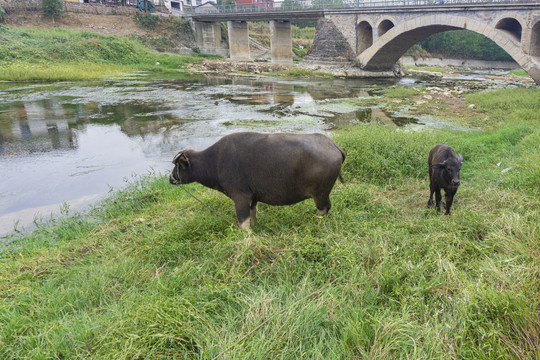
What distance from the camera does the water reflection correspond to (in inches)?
301

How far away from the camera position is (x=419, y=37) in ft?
102

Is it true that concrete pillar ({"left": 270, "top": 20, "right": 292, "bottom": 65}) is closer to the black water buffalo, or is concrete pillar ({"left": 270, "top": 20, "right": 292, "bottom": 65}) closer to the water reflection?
the water reflection

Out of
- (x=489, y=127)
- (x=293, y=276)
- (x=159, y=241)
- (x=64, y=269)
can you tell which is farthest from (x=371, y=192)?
(x=489, y=127)

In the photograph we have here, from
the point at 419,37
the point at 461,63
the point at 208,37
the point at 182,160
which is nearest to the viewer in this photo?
the point at 182,160

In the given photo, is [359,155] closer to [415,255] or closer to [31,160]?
[415,255]

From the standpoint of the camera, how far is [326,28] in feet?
114

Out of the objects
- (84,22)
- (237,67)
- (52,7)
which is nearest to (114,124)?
(237,67)

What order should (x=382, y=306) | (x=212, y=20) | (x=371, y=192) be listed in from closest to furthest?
1. (x=382, y=306)
2. (x=371, y=192)
3. (x=212, y=20)

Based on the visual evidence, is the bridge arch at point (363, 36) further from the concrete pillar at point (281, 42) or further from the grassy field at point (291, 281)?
the grassy field at point (291, 281)

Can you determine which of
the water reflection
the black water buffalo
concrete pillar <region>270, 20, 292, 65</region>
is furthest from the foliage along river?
concrete pillar <region>270, 20, 292, 65</region>

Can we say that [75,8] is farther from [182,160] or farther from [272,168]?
[272,168]

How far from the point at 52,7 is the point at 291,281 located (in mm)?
46198

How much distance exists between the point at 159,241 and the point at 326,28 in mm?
34904

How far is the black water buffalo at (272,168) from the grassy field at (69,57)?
24.7m
